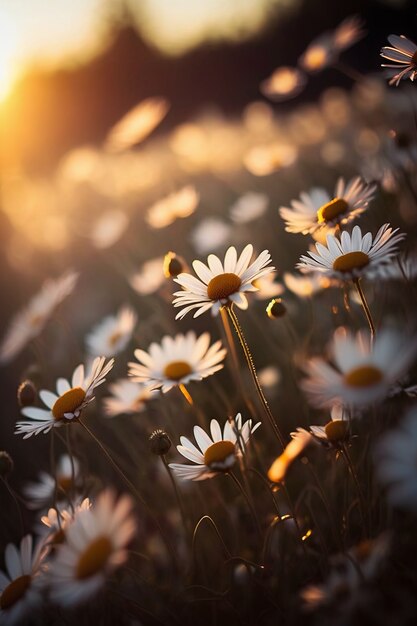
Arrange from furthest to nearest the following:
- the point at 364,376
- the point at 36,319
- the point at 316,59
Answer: the point at 316,59 < the point at 36,319 < the point at 364,376

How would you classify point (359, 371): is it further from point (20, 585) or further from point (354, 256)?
point (20, 585)

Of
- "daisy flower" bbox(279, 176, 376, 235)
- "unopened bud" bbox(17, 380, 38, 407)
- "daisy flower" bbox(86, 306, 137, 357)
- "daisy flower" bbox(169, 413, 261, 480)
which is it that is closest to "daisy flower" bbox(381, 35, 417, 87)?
"daisy flower" bbox(279, 176, 376, 235)

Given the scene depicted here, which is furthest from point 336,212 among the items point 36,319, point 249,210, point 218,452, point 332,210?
point 36,319

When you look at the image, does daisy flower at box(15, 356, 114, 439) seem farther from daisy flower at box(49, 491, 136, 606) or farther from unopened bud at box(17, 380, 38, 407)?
daisy flower at box(49, 491, 136, 606)

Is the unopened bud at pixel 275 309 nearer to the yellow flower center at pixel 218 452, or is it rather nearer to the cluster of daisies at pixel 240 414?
the cluster of daisies at pixel 240 414

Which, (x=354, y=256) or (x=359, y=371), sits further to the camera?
(x=354, y=256)

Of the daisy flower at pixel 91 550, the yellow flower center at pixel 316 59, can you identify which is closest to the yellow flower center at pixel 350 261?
the daisy flower at pixel 91 550
